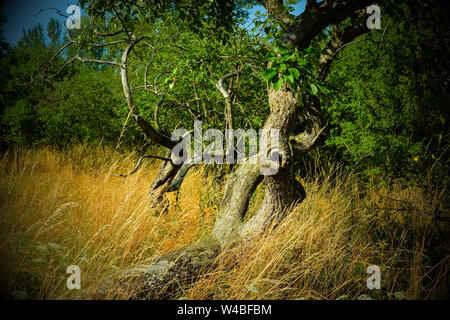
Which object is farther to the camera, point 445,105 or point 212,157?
point 212,157

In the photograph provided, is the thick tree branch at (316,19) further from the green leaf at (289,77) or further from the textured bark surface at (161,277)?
the textured bark surface at (161,277)

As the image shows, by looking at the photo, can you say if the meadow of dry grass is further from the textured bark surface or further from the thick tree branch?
the thick tree branch

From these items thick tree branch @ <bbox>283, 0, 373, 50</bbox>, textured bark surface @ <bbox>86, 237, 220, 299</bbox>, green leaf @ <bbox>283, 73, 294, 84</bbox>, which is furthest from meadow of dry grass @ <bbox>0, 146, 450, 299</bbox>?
thick tree branch @ <bbox>283, 0, 373, 50</bbox>

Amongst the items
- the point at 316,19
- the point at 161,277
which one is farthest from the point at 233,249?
the point at 316,19

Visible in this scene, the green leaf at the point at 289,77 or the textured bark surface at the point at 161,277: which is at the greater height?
the green leaf at the point at 289,77

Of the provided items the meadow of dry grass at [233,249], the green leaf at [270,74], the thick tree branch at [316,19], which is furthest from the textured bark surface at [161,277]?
the thick tree branch at [316,19]

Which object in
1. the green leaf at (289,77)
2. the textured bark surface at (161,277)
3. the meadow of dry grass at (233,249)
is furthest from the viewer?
the meadow of dry grass at (233,249)

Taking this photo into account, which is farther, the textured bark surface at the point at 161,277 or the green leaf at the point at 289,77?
the textured bark surface at the point at 161,277
